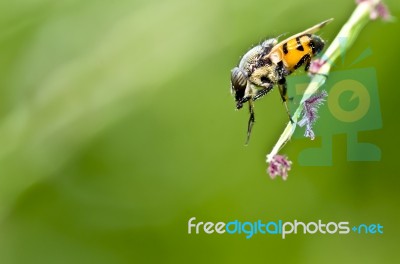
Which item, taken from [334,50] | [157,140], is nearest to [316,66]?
[334,50]

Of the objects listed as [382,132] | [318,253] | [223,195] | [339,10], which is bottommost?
[318,253]

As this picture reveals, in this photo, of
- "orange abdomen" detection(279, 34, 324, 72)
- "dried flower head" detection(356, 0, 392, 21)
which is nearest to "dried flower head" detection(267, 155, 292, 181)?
"orange abdomen" detection(279, 34, 324, 72)

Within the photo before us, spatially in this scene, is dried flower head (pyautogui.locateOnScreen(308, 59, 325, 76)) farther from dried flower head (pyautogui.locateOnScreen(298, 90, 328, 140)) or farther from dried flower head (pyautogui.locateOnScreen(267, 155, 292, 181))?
dried flower head (pyautogui.locateOnScreen(267, 155, 292, 181))

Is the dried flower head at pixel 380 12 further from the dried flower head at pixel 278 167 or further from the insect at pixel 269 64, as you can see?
the dried flower head at pixel 278 167

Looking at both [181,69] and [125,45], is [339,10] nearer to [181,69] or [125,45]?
[181,69]

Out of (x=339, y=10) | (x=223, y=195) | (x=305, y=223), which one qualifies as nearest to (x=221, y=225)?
(x=223, y=195)

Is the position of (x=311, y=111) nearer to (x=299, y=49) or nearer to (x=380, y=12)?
(x=299, y=49)
